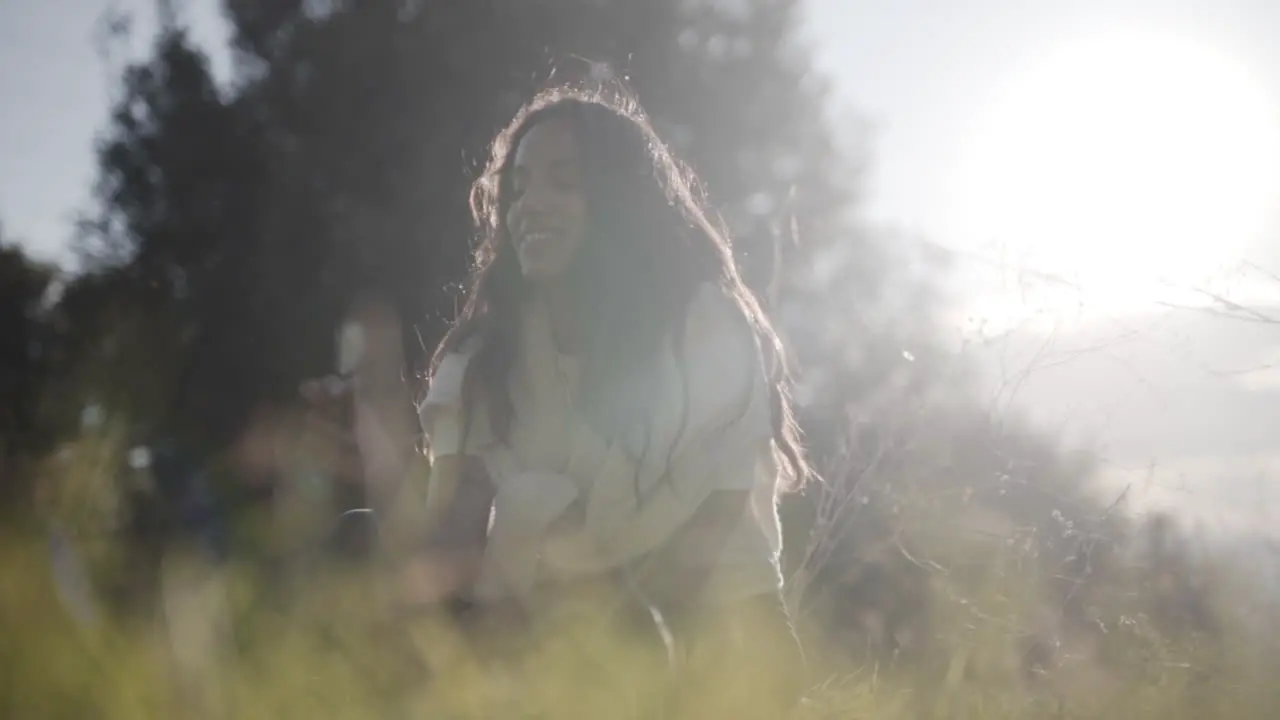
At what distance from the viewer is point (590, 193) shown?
2061mm

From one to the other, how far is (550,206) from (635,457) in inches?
20.7

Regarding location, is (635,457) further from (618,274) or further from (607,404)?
(618,274)

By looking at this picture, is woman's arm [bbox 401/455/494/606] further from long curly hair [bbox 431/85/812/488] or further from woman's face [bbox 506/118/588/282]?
woman's face [bbox 506/118/588/282]

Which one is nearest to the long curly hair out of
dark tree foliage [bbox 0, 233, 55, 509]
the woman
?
the woman

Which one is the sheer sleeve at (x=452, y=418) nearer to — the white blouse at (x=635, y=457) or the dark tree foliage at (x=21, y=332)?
the white blouse at (x=635, y=457)

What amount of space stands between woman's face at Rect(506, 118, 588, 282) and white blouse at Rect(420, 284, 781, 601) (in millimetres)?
166

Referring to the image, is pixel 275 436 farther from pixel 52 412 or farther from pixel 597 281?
pixel 597 281

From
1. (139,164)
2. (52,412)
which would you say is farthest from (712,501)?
(139,164)

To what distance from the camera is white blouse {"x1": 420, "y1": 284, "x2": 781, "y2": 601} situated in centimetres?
166

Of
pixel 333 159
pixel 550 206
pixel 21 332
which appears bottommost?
pixel 550 206

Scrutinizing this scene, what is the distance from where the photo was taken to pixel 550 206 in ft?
6.68

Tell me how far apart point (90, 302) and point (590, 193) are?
5441 millimetres

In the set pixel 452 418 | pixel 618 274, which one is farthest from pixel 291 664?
pixel 618 274

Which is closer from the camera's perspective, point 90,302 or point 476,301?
point 476,301
